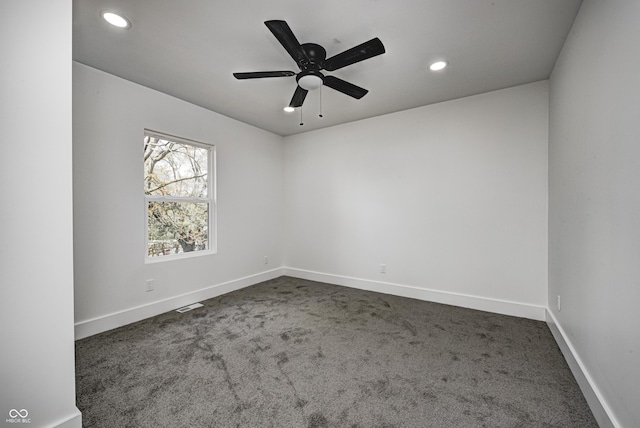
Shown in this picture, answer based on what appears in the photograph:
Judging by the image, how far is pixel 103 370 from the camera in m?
2.01

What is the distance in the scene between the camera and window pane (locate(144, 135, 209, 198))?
10.5ft

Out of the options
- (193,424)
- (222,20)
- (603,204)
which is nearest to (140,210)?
(222,20)

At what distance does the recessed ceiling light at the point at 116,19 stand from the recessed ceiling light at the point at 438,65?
255 centimetres

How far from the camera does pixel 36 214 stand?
1.26m

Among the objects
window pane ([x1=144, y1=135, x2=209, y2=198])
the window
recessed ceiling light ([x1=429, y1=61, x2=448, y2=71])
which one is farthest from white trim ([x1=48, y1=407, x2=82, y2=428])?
recessed ceiling light ([x1=429, y1=61, x2=448, y2=71])

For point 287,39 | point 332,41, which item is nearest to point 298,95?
point 332,41

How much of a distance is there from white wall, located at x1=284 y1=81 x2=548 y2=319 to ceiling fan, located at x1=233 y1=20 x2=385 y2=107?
1569mm

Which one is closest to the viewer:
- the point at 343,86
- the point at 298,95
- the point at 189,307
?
the point at 343,86

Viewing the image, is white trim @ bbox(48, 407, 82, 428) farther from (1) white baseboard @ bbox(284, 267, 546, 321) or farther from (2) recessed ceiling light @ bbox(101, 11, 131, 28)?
(1) white baseboard @ bbox(284, 267, 546, 321)

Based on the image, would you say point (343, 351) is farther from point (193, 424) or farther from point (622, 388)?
point (622, 388)

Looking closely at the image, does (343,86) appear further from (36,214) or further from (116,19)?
(36,214)

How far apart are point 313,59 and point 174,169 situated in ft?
7.45

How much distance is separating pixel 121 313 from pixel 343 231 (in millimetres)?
2946

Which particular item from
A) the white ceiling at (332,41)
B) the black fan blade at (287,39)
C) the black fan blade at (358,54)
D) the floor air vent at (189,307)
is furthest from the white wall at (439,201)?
the black fan blade at (287,39)
